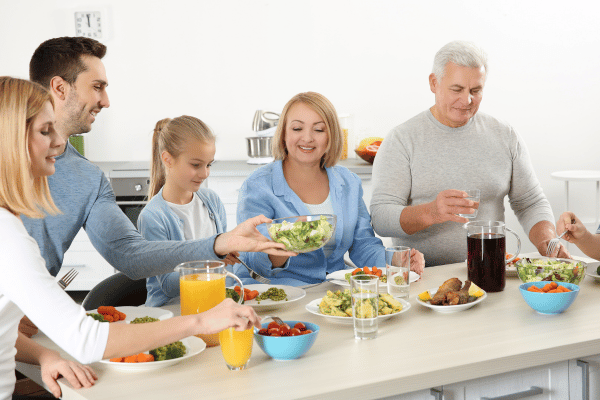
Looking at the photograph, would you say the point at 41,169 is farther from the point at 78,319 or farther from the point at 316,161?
the point at 316,161

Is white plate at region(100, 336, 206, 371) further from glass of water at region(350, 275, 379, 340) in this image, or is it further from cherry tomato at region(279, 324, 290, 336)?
glass of water at region(350, 275, 379, 340)

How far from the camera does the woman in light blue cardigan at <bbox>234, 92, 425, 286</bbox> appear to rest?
2217 mm

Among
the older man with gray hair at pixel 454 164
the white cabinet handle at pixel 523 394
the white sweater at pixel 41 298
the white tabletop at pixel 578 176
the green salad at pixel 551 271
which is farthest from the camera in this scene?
the white tabletop at pixel 578 176

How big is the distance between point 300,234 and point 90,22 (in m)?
3.60

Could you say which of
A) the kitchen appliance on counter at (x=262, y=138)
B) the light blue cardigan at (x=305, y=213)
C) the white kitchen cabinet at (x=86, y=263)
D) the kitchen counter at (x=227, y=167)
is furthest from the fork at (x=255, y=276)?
the white kitchen cabinet at (x=86, y=263)

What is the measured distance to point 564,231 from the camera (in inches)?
77.2

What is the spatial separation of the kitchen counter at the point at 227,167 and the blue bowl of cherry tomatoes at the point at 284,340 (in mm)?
2614

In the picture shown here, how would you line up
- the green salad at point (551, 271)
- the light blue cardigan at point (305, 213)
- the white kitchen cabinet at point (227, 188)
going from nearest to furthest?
1. the green salad at point (551, 271)
2. the light blue cardigan at point (305, 213)
3. the white kitchen cabinet at point (227, 188)

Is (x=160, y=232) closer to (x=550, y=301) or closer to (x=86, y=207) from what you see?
(x=86, y=207)

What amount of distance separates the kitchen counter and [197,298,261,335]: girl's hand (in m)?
2.71

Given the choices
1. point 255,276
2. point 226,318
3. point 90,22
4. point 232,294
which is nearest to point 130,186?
point 90,22

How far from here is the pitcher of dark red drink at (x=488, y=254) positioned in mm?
1746

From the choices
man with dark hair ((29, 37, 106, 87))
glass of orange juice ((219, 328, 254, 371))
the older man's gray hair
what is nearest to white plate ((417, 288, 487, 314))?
glass of orange juice ((219, 328, 254, 371))

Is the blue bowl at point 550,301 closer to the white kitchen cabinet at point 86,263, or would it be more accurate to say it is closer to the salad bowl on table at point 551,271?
the salad bowl on table at point 551,271
